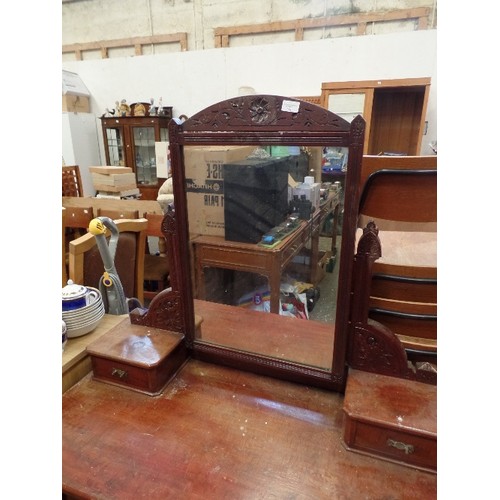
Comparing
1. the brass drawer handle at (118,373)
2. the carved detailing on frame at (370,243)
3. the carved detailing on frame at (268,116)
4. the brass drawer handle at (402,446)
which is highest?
the carved detailing on frame at (268,116)

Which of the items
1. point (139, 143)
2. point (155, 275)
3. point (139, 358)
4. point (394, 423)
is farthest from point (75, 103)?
point (394, 423)

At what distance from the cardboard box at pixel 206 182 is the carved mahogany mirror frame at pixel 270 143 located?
21 mm

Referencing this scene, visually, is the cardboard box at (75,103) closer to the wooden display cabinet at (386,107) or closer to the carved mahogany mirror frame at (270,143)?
the wooden display cabinet at (386,107)

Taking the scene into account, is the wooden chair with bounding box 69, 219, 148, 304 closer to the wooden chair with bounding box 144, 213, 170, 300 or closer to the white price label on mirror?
the wooden chair with bounding box 144, 213, 170, 300

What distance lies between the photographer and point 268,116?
0.70 meters

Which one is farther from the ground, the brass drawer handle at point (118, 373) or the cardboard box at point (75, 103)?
the cardboard box at point (75, 103)

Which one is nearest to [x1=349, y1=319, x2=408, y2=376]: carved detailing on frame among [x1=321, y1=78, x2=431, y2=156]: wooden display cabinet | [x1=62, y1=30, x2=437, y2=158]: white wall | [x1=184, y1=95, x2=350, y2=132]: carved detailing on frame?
[x1=184, y1=95, x2=350, y2=132]: carved detailing on frame

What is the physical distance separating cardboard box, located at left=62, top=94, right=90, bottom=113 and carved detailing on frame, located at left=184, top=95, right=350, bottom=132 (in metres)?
4.08

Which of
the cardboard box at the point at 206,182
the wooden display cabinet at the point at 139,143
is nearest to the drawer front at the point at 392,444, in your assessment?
the cardboard box at the point at 206,182

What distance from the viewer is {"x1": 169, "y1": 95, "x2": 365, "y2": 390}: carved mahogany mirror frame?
2.19ft

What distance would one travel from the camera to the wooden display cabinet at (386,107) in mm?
2896

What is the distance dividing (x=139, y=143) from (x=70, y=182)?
1.19 meters

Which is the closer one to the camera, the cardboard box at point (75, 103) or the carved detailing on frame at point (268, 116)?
the carved detailing on frame at point (268, 116)

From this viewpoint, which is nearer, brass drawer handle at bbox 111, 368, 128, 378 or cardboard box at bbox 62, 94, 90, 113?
brass drawer handle at bbox 111, 368, 128, 378
